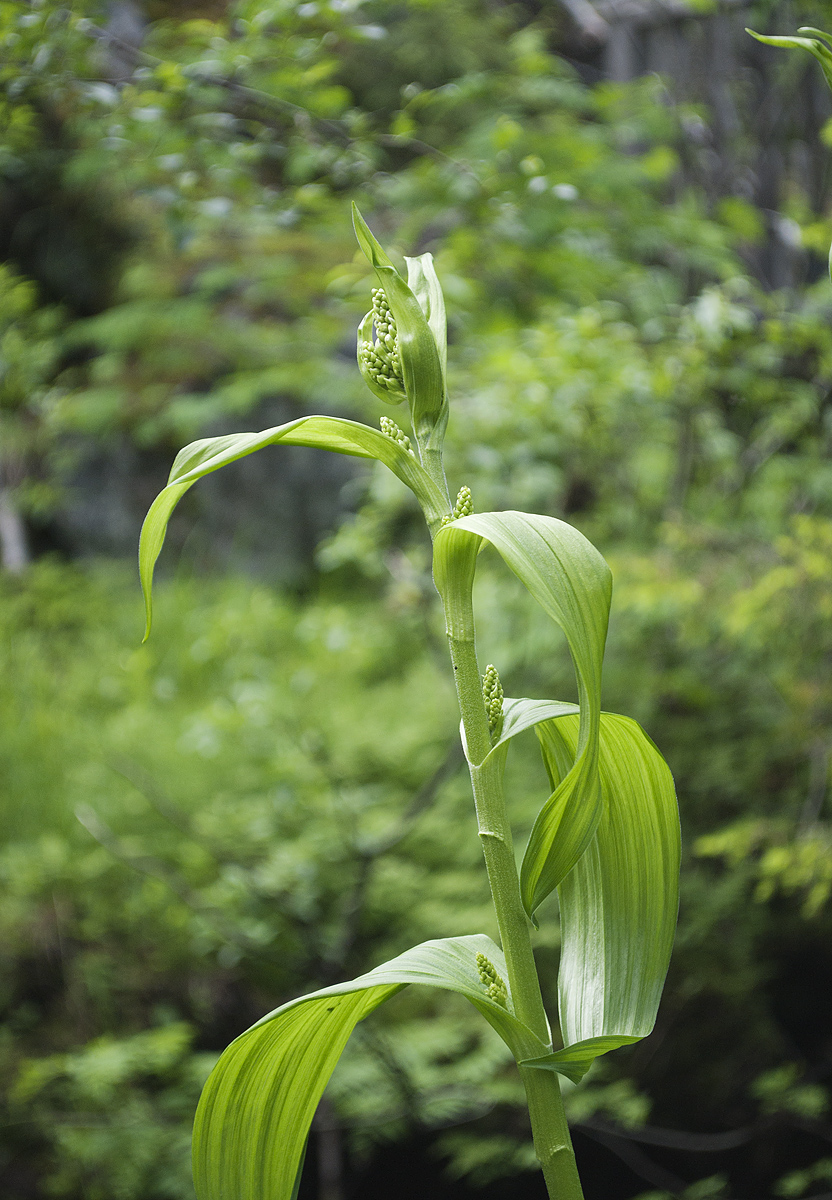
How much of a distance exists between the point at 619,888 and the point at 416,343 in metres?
0.20

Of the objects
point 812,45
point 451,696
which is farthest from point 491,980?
point 451,696

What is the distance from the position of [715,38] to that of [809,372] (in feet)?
3.50

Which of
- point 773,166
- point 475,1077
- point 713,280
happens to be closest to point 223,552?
point 713,280

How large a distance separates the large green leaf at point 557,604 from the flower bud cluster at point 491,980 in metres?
0.03

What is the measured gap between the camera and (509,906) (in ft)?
0.87

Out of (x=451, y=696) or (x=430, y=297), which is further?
(x=451, y=696)

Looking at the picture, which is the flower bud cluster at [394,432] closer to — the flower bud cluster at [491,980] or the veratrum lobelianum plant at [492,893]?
the veratrum lobelianum plant at [492,893]

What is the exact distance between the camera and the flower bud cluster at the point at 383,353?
0.26 m

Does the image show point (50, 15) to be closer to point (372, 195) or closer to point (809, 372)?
point (372, 195)

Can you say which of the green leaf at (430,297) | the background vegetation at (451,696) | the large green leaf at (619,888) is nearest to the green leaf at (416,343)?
the green leaf at (430,297)

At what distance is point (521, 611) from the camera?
1353 millimetres

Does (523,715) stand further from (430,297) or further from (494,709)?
(430,297)

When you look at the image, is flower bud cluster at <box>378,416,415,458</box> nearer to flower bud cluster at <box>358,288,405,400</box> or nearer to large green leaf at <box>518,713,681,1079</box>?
flower bud cluster at <box>358,288,405,400</box>

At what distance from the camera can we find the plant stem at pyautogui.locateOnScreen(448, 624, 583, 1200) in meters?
0.26
